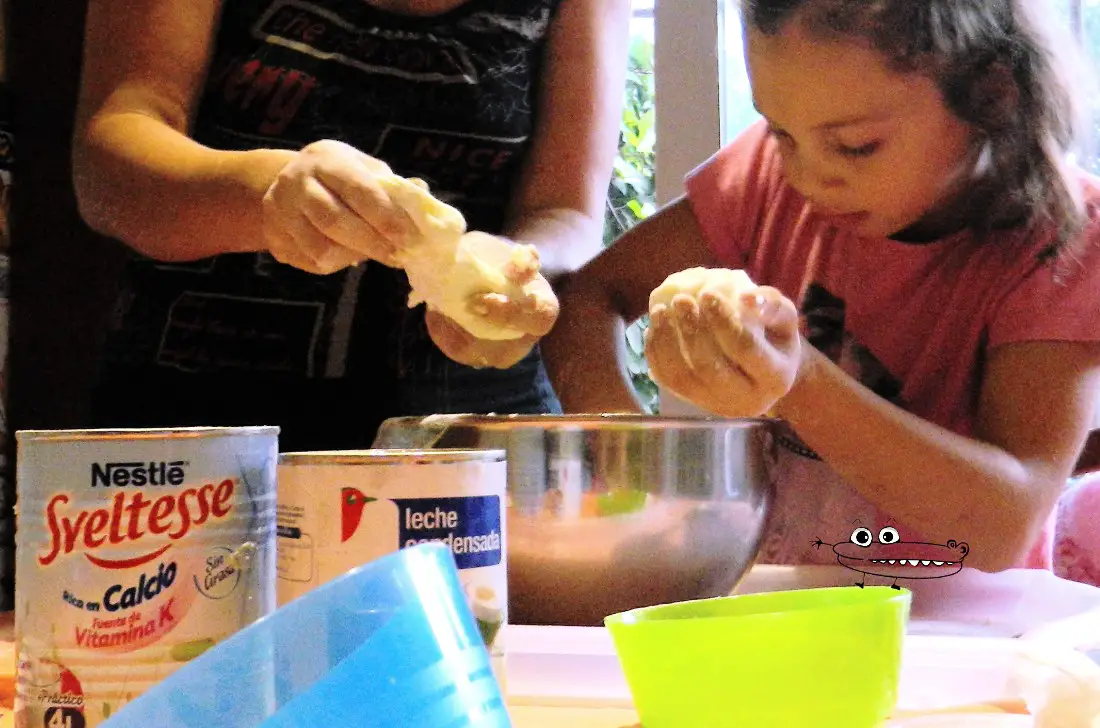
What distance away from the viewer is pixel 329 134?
0.86 m

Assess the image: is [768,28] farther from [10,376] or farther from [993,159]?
[10,376]

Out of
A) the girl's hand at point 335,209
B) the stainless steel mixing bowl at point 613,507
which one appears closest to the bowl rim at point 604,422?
the stainless steel mixing bowl at point 613,507

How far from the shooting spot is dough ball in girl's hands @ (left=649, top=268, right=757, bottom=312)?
0.53 m

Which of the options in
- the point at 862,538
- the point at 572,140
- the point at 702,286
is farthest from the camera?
the point at 572,140

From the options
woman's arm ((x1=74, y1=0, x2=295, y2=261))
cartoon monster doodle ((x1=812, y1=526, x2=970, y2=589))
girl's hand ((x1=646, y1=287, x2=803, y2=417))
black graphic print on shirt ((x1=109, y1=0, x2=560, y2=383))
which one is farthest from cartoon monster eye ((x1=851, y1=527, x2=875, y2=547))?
woman's arm ((x1=74, y1=0, x2=295, y2=261))

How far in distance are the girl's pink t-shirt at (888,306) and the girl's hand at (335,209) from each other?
33 cm

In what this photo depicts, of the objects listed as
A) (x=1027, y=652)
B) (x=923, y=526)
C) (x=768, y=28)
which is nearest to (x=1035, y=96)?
(x=768, y=28)

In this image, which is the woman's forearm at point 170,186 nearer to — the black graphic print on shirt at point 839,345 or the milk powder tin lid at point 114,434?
the milk powder tin lid at point 114,434

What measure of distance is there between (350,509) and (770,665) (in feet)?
0.53

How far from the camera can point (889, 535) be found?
2.36 feet

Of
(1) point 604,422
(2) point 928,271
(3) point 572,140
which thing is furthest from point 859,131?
(1) point 604,422

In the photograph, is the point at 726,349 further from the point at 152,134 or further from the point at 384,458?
the point at 152,134

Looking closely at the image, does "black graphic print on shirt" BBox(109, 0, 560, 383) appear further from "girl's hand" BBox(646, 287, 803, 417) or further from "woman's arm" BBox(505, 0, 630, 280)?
"girl's hand" BBox(646, 287, 803, 417)

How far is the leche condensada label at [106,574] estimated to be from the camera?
1.09 ft
